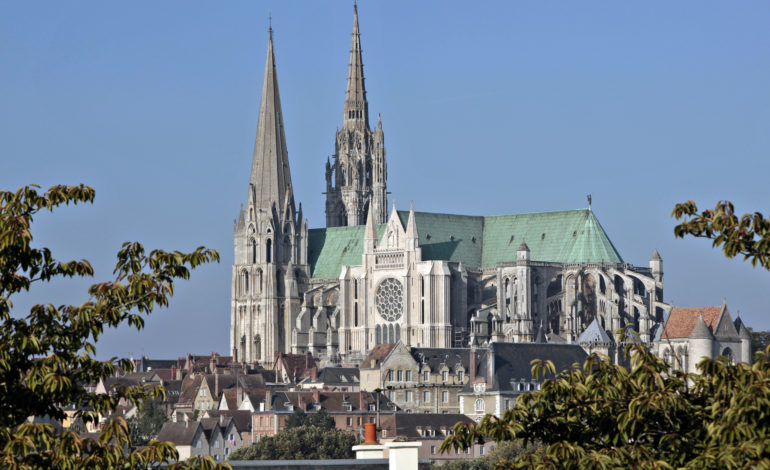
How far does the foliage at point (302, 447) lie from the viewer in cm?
9735

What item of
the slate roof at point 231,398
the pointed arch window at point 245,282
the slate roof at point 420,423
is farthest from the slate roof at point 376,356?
the pointed arch window at point 245,282

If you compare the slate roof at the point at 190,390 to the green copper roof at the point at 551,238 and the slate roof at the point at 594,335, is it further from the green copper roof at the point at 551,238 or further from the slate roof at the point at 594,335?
the slate roof at the point at 594,335

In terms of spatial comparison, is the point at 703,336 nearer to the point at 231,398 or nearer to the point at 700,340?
the point at 700,340

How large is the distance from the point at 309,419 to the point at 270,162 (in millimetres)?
54216

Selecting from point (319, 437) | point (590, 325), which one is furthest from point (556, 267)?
point (319, 437)

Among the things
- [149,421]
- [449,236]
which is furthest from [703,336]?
[149,421]

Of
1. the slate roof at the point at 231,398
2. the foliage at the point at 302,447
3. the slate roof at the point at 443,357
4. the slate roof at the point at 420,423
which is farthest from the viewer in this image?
the slate roof at the point at 231,398

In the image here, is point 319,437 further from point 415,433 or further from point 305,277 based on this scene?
point 305,277

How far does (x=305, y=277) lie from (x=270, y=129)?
14541 mm

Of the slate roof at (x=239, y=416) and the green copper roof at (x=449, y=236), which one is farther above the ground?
the green copper roof at (x=449, y=236)

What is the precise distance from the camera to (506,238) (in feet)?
509

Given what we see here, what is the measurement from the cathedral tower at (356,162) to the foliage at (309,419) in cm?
5813

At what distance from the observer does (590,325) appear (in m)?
140

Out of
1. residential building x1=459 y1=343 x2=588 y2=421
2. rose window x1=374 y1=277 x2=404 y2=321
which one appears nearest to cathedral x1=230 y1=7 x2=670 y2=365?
rose window x1=374 y1=277 x2=404 y2=321
